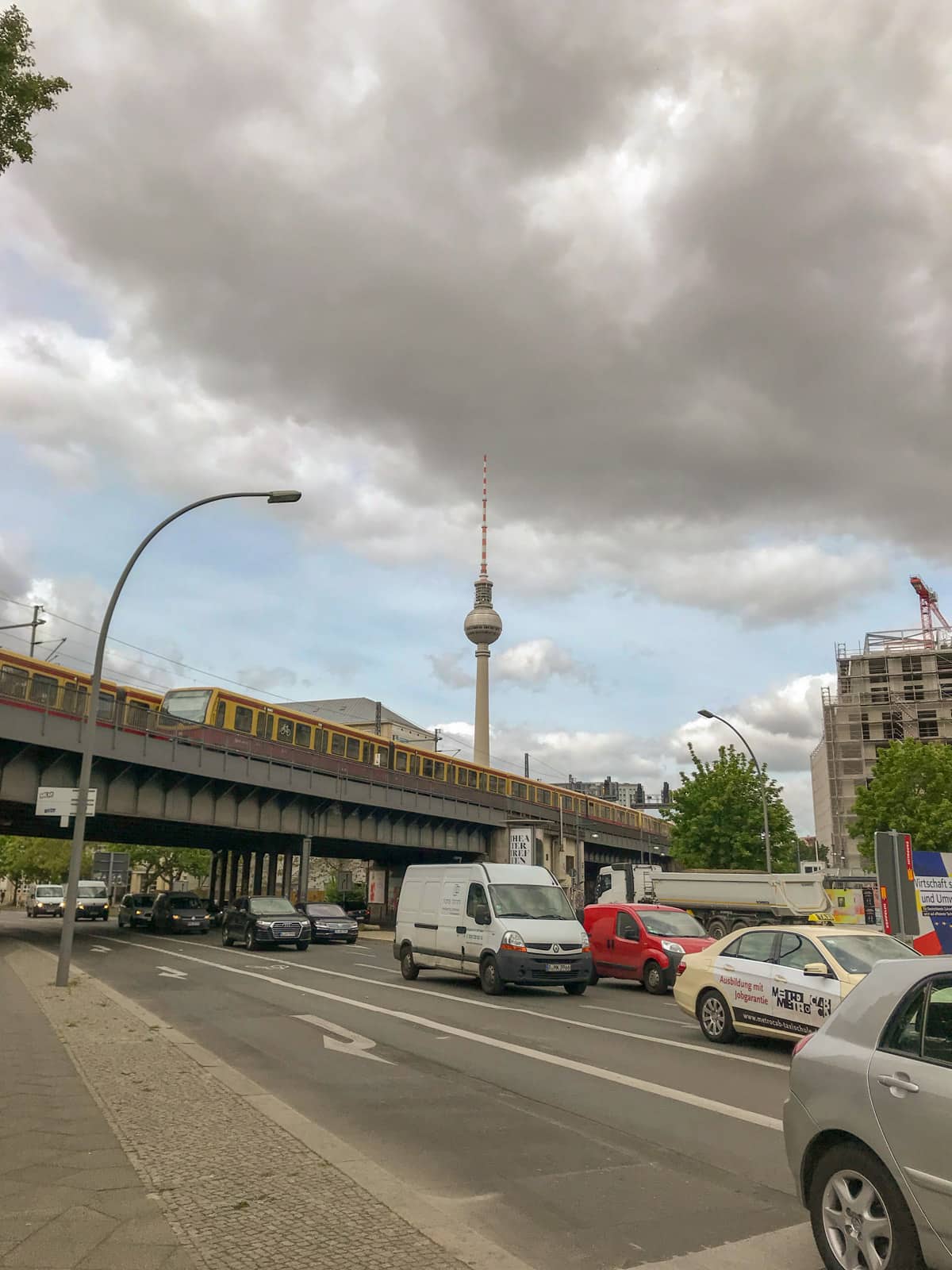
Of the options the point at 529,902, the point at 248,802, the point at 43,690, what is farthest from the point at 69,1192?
the point at 248,802

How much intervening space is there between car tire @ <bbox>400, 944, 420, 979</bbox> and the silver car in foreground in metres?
15.0

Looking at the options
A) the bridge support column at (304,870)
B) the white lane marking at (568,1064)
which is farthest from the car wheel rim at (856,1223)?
the bridge support column at (304,870)

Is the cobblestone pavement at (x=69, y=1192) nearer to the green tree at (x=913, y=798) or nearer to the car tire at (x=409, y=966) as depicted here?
the car tire at (x=409, y=966)

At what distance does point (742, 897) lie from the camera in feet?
112

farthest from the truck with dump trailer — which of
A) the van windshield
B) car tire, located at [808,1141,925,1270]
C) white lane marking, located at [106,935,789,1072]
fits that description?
car tire, located at [808,1141,925,1270]

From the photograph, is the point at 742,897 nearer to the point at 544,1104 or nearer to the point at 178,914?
the point at 178,914

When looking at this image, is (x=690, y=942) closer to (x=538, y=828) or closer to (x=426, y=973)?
(x=426, y=973)

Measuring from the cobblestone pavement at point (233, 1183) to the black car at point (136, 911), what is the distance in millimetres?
32641

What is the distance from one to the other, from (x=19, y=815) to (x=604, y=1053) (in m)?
33.9

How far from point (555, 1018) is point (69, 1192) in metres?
8.99

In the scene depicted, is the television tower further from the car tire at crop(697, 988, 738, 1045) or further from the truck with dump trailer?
the car tire at crop(697, 988, 738, 1045)

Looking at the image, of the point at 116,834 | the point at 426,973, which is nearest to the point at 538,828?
the point at 116,834

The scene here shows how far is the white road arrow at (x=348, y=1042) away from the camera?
1023cm

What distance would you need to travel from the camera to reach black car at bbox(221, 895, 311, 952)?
Answer: 1078 inches
